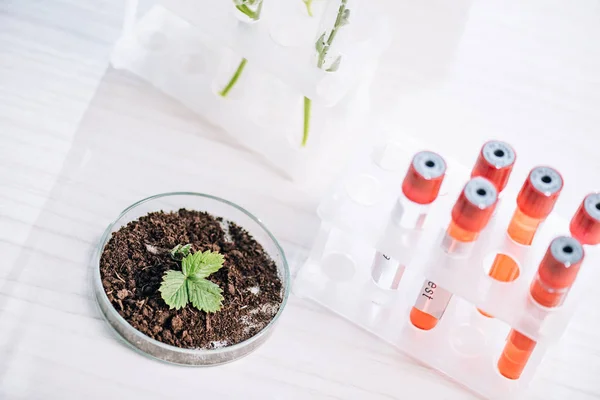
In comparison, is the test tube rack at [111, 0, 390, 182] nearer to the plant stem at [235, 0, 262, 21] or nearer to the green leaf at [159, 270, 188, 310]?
the plant stem at [235, 0, 262, 21]

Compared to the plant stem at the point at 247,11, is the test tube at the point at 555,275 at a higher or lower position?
lower

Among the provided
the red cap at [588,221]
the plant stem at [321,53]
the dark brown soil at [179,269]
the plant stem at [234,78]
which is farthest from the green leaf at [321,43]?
the red cap at [588,221]

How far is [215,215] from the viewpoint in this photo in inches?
49.1

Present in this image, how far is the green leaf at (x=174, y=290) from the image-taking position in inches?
43.8

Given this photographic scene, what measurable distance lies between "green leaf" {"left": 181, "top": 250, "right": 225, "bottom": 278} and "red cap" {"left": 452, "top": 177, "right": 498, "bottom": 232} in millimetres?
300

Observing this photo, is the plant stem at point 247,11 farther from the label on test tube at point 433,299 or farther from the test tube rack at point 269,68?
the label on test tube at point 433,299

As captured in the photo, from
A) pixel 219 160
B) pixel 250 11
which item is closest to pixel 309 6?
pixel 250 11

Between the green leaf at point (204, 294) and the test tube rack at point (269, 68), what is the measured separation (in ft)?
0.85

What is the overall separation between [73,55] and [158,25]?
5.4 inches

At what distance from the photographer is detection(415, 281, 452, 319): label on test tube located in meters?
1.13

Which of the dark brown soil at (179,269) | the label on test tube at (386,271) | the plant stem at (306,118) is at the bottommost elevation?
the dark brown soil at (179,269)

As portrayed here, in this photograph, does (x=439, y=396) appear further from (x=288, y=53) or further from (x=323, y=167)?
(x=288, y=53)

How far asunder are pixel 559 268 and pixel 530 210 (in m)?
0.09

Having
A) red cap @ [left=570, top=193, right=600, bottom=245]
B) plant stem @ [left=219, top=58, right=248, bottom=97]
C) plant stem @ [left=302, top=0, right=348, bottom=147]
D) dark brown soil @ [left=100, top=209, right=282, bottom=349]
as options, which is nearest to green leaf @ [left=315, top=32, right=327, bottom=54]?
plant stem @ [left=302, top=0, right=348, bottom=147]
